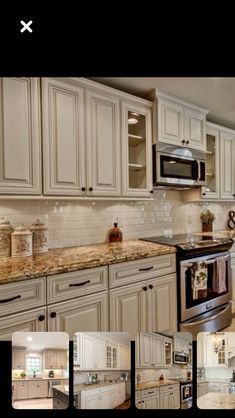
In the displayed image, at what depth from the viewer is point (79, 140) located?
1.59m

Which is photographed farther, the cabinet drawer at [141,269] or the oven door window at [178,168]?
the oven door window at [178,168]

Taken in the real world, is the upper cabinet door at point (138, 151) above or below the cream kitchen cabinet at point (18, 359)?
above

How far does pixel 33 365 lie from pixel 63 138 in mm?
1215

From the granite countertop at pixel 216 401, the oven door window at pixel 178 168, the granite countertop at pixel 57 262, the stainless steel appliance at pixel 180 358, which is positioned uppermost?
the oven door window at pixel 178 168

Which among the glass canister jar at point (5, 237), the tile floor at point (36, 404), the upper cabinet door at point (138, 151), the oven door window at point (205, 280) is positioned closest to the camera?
the tile floor at point (36, 404)

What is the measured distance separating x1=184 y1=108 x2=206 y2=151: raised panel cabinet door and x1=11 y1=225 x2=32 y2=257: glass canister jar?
1.55 m

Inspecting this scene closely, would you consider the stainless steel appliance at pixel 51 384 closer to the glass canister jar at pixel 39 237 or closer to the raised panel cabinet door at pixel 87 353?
the raised panel cabinet door at pixel 87 353

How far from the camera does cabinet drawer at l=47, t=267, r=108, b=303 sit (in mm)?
1112

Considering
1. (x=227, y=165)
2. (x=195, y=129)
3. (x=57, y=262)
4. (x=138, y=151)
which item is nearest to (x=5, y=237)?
(x=57, y=262)

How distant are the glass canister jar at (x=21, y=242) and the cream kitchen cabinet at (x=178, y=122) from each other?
1.23 metres

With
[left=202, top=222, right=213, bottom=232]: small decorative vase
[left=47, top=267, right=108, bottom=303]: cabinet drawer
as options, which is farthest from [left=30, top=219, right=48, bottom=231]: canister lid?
[left=202, top=222, right=213, bottom=232]: small decorative vase

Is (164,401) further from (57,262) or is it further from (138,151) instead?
(138,151)

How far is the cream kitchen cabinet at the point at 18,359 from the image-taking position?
642 millimetres

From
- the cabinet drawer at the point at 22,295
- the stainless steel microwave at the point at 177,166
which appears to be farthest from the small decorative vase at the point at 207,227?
the cabinet drawer at the point at 22,295
